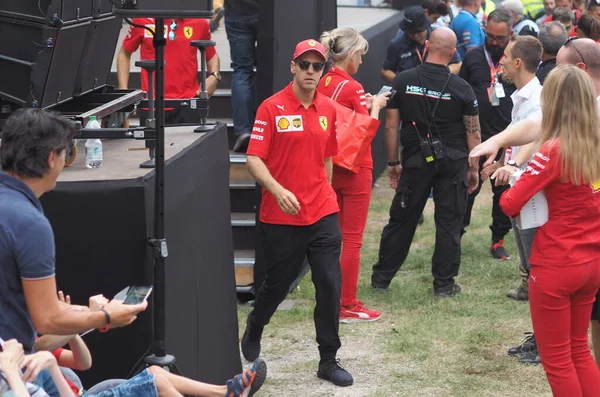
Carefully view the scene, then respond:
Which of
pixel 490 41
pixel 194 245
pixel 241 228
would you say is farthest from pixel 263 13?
pixel 194 245

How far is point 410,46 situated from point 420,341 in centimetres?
454

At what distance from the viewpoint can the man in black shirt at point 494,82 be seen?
8.87 m

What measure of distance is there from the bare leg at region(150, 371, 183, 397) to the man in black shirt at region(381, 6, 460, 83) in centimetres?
716

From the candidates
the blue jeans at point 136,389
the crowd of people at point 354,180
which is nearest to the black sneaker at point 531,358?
the crowd of people at point 354,180

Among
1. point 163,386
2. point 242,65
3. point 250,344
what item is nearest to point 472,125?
point 242,65

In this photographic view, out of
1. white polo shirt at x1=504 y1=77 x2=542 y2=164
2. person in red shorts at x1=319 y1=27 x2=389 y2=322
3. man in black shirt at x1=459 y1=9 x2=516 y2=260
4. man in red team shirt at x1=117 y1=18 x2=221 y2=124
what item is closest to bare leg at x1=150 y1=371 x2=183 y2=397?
white polo shirt at x1=504 y1=77 x2=542 y2=164

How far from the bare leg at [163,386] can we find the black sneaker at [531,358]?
3310 millimetres

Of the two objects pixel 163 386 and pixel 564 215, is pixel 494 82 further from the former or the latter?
pixel 163 386

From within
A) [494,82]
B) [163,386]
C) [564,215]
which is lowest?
[163,386]

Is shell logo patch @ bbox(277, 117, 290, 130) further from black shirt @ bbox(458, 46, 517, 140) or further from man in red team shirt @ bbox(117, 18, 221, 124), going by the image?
black shirt @ bbox(458, 46, 517, 140)

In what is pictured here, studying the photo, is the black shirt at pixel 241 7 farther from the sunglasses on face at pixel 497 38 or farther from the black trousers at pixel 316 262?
the black trousers at pixel 316 262

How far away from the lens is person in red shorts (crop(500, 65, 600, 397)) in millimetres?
4645

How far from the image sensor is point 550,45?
802cm

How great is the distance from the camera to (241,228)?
8172mm
